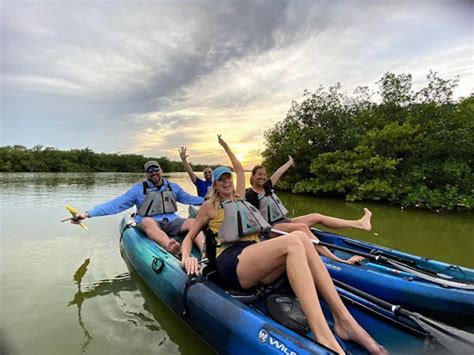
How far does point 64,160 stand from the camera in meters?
39.7

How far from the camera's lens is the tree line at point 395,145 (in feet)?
30.1

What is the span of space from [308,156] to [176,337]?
13452 millimetres

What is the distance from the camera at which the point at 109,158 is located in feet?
154

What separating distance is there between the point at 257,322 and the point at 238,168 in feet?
5.22

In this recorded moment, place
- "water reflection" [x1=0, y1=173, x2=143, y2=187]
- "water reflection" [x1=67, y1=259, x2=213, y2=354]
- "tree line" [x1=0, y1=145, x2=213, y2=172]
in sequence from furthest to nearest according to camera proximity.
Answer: "tree line" [x1=0, y1=145, x2=213, y2=172]
"water reflection" [x1=0, y1=173, x2=143, y2=187]
"water reflection" [x1=67, y1=259, x2=213, y2=354]

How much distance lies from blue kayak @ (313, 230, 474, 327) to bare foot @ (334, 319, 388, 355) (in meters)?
0.95

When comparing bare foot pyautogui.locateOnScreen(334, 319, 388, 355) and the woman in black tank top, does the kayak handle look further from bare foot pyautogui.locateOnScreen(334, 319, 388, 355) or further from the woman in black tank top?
bare foot pyautogui.locateOnScreen(334, 319, 388, 355)

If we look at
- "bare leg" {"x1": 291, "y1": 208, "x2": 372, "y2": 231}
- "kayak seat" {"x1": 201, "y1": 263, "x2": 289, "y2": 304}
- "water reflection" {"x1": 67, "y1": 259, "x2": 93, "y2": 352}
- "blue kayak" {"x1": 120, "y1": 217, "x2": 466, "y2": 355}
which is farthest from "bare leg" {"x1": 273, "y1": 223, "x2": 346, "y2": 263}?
"water reflection" {"x1": 67, "y1": 259, "x2": 93, "y2": 352}

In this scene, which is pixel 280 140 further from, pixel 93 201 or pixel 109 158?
pixel 109 158

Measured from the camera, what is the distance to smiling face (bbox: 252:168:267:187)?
13.1ft

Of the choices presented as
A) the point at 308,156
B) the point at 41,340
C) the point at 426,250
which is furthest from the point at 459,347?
the point at 308,156

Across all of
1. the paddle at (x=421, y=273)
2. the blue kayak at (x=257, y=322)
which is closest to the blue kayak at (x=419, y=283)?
the paddle at (x=421, y=273)

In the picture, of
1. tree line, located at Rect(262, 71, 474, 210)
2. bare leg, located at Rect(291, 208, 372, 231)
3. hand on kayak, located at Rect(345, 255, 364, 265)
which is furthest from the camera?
tree line, located at Rect(262, 71, 474, 210)

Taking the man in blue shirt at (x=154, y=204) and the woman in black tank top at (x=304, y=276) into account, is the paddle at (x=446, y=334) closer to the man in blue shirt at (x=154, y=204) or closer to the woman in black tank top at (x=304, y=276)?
the woman in black tank top at (x=304, y=276)
